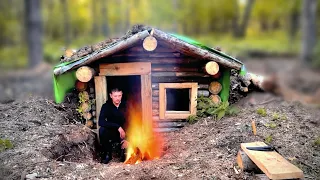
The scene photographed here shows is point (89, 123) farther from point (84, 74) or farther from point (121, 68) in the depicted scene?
point (121, 68)

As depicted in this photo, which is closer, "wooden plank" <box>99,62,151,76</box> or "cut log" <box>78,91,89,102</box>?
A: "wooden plank" <box>99,62,151,76</box>

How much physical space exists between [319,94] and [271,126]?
28.1 ft

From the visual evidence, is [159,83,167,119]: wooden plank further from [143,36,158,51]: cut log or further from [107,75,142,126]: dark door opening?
[107,75,142,126]: dark door opening

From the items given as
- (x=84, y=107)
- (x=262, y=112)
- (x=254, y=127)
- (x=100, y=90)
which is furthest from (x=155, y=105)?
(x=262, y=112)

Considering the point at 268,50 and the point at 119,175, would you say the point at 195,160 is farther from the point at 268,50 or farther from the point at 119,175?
the point at 268,50

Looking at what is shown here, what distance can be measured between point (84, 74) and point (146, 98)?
152 cm

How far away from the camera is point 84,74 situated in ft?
23.6

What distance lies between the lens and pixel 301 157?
5.75 meters

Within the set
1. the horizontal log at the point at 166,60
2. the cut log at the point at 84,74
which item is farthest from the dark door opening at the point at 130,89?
the cut log at the point at 84,74

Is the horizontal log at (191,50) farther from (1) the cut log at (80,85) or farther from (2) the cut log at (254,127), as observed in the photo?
(1) the cut log at (80,85)

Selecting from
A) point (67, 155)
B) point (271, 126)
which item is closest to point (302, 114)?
point (271, 126)

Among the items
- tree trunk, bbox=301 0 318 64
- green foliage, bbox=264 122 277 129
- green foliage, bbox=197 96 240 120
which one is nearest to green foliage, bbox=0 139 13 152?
green foliage, bbox=197 96 240 120

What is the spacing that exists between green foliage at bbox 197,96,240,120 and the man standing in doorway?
6.10 ft

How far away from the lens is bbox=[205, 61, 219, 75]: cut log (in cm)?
721
